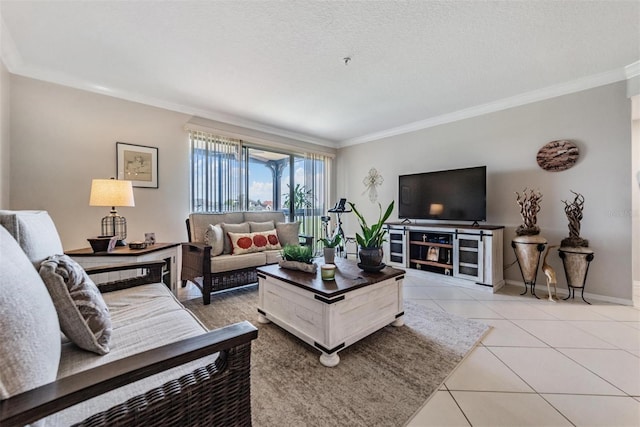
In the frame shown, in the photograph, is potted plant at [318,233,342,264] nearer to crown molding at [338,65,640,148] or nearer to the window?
the window

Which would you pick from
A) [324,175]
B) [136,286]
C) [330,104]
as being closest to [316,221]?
[324,175]

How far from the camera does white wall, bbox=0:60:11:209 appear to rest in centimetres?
239

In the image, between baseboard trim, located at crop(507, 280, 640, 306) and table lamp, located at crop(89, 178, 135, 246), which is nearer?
table lamp, located at crop(89, 178, 135, 246)

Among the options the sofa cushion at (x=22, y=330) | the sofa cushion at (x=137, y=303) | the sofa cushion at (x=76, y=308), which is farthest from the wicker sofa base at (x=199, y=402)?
the sofa cushion at (x=137, y=303)

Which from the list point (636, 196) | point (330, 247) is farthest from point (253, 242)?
point (636, 196)

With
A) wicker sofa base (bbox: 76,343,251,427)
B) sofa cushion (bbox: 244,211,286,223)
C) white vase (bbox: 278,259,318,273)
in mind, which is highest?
sofa cushion (bbox: 244,211,286,223)

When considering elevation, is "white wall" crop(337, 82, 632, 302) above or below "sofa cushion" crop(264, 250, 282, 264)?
above

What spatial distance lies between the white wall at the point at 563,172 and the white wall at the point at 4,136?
4.96 m

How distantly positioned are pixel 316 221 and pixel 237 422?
4548 mm

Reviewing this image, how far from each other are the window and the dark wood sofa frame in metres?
3.27

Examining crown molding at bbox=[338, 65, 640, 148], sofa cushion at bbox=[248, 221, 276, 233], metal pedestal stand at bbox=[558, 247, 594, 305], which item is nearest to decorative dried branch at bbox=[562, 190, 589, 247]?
metal pedestal stand at bbox=[558, 247, 594, 305]

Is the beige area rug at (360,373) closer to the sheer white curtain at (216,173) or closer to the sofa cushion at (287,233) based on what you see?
the sofa cushion at (287,233)

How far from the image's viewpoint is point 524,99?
329 cm

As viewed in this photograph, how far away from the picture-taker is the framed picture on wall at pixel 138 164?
124 inches
